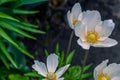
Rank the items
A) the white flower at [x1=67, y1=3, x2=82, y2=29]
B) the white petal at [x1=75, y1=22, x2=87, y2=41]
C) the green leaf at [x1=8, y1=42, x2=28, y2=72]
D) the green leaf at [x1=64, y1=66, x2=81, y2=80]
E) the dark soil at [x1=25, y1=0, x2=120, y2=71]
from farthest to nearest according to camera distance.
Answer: the dark soil at [x1=25, y1=0, x2=120, y2=71] → the green leaf at [x1=8, y1=42, x2=28, y2=72] → the green leaf at [x1=64, y1=66, x2=81, y2=80] → the white flower at [x1=67, y1=3, x2=82, y2=29] → the white petal at [x1=75, y1=22, x2=87, y2=41]

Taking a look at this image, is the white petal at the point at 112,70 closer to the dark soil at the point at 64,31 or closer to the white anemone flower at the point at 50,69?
the white anemone flower at the point at 50,69

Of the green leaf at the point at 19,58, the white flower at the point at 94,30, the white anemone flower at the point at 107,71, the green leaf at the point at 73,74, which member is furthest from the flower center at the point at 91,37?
the green leaf at the point at 19,58

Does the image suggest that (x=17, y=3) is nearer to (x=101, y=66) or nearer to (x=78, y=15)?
(x=78, y=15)

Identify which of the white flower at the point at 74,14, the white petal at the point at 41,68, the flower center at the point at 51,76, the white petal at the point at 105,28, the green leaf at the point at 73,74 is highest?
the white flower at the point at 74,14

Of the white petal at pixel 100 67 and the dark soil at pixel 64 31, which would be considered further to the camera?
the dark soil at pixel 64 31

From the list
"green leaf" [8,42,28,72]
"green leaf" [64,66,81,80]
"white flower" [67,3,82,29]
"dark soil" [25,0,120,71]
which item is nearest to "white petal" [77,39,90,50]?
"white flower" [67,3,82,29]

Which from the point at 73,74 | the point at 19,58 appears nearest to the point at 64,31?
the point at 19,58

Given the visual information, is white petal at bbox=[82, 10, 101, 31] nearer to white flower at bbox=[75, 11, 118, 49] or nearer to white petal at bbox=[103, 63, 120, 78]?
white flower at bbox=[75, 11, 118, 49]

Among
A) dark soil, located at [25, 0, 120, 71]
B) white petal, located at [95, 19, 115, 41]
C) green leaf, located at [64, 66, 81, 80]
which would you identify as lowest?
dark soil, located at [25, 0, 120, 71]

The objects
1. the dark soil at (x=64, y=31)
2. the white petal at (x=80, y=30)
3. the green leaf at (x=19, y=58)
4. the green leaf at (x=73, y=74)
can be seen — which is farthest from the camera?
the dark soil at (x=64, y=31)
